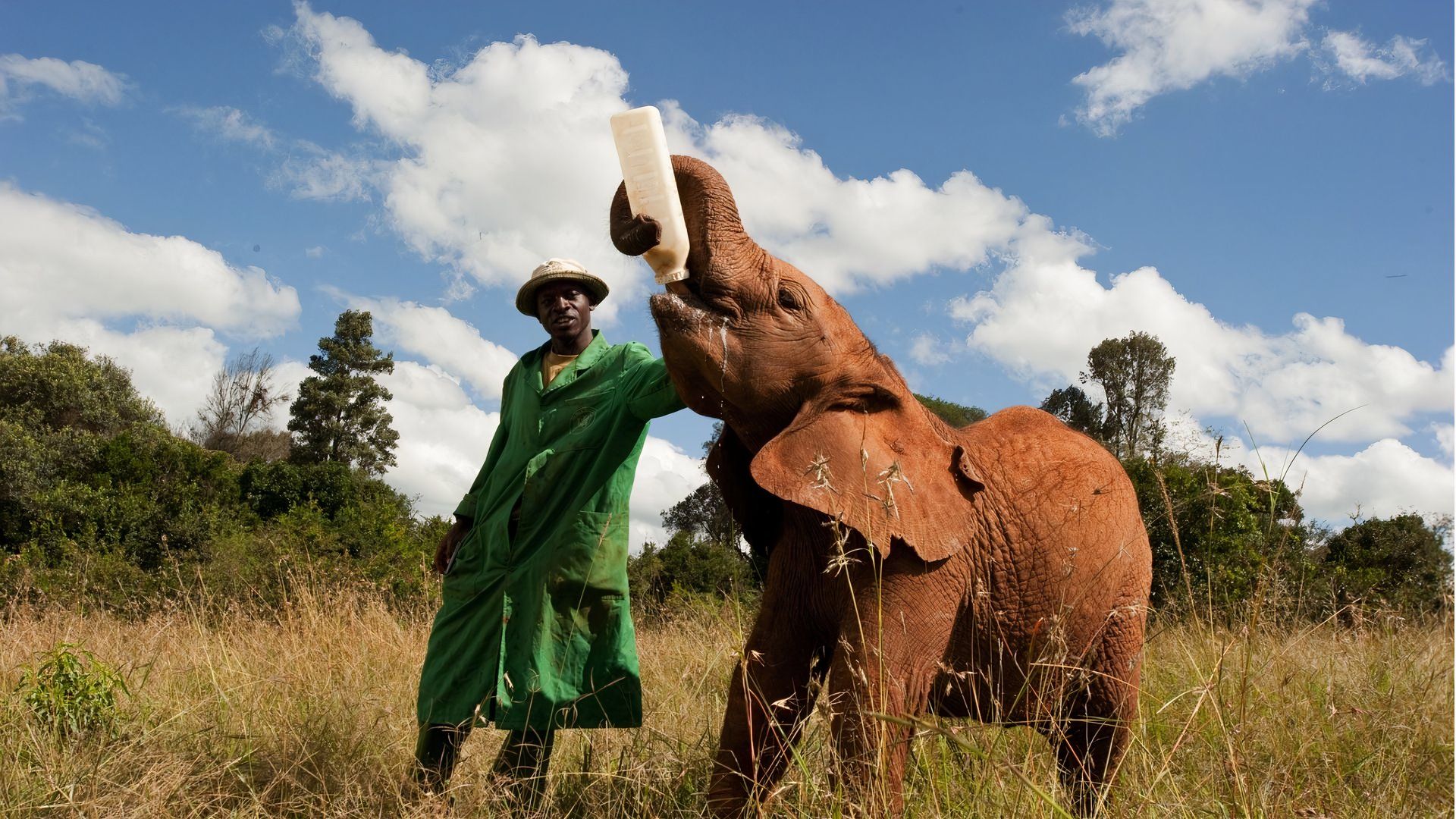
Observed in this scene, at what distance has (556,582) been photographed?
155 inches

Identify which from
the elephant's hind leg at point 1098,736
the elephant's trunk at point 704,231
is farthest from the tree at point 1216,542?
the elephant's trunk at point 704,231

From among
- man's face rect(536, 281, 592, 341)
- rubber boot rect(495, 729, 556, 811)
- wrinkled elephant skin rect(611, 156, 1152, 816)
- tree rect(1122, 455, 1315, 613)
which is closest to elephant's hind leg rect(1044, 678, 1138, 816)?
wrinkled elephant skin rect(611, 156, 1152, 816)

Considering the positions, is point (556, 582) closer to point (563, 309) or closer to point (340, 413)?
point (563, 309)

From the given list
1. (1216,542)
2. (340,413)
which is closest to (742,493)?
(1216,542)

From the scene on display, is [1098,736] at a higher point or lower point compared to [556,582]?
lower

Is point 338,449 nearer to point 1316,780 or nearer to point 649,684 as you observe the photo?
point 649,684

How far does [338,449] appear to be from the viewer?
30.5 metres

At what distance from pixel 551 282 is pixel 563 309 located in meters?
0.15

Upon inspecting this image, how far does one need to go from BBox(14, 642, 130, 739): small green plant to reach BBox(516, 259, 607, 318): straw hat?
104 inches

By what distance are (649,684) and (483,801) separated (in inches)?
120

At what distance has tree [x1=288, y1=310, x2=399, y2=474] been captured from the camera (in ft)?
100

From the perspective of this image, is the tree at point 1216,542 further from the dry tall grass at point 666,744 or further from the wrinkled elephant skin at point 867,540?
the wrinkled elephant skin at point 867,540

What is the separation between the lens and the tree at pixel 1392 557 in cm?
1206

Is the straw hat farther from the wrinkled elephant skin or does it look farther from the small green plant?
the small green plant
